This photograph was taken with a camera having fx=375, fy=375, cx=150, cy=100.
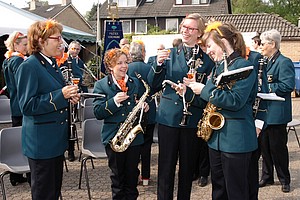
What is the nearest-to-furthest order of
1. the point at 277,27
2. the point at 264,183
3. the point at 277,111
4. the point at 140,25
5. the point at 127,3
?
the point at 277,111, the point at 264,183, the point at 277,27, the point at 140,25, the point at 127,3

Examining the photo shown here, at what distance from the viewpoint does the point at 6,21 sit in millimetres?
10172

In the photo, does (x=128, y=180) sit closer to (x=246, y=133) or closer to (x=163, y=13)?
(x=246, y=133)

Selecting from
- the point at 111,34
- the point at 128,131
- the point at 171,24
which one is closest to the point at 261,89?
the point at 128,131

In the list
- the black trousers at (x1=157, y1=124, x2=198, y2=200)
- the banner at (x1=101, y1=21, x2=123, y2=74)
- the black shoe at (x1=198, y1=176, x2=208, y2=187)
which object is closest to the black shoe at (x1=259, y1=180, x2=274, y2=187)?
the black shoe at (x1=198, y1=176, x2=208, y2=187)

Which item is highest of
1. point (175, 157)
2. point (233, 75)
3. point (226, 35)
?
point (226, 35)

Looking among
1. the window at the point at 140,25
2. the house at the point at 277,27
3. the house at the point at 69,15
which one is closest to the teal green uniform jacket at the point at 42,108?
the house at the point at 277,27

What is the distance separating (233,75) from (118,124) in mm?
1379

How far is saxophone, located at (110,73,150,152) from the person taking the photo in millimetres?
3666

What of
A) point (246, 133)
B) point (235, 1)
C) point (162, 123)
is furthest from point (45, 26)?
point (235, 1)

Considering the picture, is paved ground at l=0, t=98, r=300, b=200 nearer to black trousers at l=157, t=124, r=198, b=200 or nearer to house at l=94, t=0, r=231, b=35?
black trousers at l=157, t=124, r=198, b=200

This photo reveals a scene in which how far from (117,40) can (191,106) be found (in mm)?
8586

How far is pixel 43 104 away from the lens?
3.00m

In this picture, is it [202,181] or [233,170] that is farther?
[202,181]

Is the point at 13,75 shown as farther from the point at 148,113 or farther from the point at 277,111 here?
the point at 277,111
